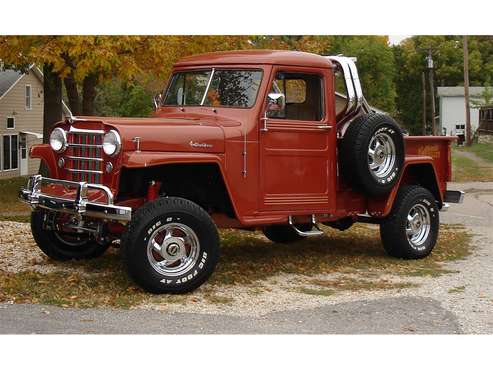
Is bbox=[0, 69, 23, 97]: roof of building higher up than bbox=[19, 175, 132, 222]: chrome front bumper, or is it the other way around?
bbox=[0, 69, 23, 97]: roof of building

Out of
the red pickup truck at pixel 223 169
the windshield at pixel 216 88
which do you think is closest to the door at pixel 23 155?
the red pickup truck at pixel 223 169

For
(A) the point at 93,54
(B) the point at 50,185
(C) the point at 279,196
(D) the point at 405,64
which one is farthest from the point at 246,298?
(D) the point at 405,64

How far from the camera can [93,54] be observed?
15922mm

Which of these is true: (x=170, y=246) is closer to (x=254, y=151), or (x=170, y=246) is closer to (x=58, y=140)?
(x=254, y=151)

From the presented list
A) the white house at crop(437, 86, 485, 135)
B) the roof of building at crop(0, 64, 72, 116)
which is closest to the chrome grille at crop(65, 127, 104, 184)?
the roof of building at crop(0, 64, 72, 116)

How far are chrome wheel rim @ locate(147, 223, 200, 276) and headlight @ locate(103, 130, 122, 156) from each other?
92cm

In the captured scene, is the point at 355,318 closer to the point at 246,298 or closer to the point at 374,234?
the point at 246,298

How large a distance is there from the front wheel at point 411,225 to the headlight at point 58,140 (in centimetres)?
450

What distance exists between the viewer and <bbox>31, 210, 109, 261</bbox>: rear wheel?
9.55m

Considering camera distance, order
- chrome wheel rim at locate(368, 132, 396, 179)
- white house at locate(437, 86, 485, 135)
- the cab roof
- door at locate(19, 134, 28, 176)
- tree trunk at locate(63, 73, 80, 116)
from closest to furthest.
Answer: the cab roof < chrome wheel rim at locate(368, 132, 396, 179) < tree trunk at locate(63, 73, 80, 116) < door at locate(19, 134, 28, 176) < white house at locate(437, 86, 485, 135)

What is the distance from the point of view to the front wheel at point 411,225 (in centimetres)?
1059

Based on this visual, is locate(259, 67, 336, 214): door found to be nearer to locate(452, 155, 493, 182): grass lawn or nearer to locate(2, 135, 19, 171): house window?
locate(452, 155, 493, 182): grass lawn

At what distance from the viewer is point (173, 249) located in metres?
8.07

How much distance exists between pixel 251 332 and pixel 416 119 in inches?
2592
